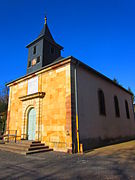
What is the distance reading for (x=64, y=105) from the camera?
8398 millimetres

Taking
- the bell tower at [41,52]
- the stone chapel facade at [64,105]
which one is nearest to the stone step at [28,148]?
the stone chapel facade at [64,105]

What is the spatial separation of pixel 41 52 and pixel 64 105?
688cm

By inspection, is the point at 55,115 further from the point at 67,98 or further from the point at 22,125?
the point at 22,125

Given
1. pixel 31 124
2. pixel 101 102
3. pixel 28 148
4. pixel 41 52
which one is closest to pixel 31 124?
pixel 31 124

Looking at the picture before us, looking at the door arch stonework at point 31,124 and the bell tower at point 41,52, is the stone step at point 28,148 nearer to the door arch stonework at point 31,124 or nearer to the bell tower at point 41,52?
the door arch stonework at point 31,124

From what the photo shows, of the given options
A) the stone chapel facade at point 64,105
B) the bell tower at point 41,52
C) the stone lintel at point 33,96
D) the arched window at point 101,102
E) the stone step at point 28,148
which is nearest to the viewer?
the stone step at point 28,148

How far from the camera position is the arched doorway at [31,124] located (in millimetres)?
9895

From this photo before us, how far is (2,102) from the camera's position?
23.6 meters

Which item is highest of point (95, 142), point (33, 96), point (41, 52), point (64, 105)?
point (41, 52)

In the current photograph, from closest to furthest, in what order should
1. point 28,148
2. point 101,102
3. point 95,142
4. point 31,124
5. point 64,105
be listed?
point 28,148
point 64,105
point 95,142
point 31,124
point 101,102

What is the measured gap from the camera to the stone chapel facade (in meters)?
8.15

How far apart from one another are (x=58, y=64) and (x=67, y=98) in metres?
2.52

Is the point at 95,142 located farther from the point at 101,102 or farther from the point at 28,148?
the point at 28,148

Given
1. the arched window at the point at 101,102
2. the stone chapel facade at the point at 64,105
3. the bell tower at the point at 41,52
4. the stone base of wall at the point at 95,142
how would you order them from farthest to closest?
the bell tower at the point at 41,52
the arched window at the point at 101,102
the stone base of wall at the point at 95,142
the stone chapel facade at the point at 64,105
